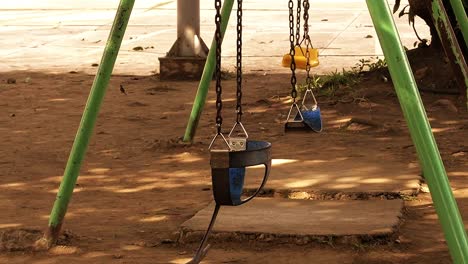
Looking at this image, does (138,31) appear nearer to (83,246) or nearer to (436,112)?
(436,112)

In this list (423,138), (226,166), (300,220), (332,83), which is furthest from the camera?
(332,83)


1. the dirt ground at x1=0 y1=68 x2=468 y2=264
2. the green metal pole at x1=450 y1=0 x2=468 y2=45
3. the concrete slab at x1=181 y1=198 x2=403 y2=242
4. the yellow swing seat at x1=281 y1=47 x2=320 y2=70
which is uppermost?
the green metal pole at x1=450 y1=0 x2=468 y2=45

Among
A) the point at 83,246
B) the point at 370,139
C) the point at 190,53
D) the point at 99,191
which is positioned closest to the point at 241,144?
the point at 83,246

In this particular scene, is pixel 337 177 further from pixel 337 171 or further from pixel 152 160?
pixel 152 160

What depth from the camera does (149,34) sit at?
14.0 metres

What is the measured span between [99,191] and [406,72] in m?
→ 2.71

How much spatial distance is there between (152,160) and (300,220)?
1889 mm

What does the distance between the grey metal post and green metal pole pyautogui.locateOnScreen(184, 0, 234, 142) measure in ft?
9.51

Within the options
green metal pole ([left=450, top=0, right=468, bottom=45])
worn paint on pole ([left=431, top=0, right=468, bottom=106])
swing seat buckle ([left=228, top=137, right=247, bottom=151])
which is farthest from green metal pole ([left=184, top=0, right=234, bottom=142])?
swing seat buckle ([left=228, top=137, right=247, bottom=151])

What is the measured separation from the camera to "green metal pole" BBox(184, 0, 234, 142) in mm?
6715

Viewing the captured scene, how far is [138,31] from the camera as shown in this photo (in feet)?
47.1

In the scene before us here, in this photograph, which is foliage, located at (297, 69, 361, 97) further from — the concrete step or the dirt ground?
the concrete step

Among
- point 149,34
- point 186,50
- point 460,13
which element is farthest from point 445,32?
point 149,34

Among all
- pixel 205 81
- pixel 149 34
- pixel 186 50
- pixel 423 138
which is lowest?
pixel 149 34
